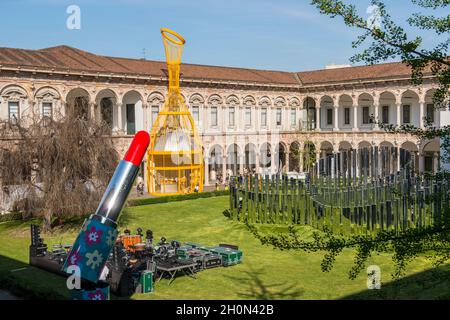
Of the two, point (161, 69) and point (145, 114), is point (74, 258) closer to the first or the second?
point (145, 114)

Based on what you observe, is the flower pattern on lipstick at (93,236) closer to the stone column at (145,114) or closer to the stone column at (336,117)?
the stone column at (145,114)

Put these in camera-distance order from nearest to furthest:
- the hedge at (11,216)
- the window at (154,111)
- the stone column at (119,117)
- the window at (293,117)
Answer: the hedge at (11,216) < the stone column at (119,117) < the window at (154,111) < the window at (293,117)

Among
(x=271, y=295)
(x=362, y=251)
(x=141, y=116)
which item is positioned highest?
(x=141, y=116)

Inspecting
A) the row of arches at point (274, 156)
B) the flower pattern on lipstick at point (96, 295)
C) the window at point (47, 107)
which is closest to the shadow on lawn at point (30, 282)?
the flower pattern on lipstick at point (96, 295)

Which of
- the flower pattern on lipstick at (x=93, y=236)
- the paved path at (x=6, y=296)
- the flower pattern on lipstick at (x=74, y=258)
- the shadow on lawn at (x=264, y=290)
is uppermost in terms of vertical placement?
the flower pattern on lipstick at (x=93, y=236)

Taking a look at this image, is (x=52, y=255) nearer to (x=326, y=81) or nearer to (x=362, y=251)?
(x=362, y=251)

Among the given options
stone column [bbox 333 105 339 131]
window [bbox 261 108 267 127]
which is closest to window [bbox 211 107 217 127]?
window [bbox 261 108 267 127]

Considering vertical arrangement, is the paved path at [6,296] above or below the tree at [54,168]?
below

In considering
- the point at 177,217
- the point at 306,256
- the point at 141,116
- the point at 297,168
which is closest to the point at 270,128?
the point at 297,168

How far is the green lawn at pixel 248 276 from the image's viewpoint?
15.6 meters

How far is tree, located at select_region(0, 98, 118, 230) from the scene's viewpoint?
2388 cm

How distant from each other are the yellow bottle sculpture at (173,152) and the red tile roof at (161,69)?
4.13m

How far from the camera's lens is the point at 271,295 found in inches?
622

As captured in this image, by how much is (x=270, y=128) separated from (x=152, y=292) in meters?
36.2
